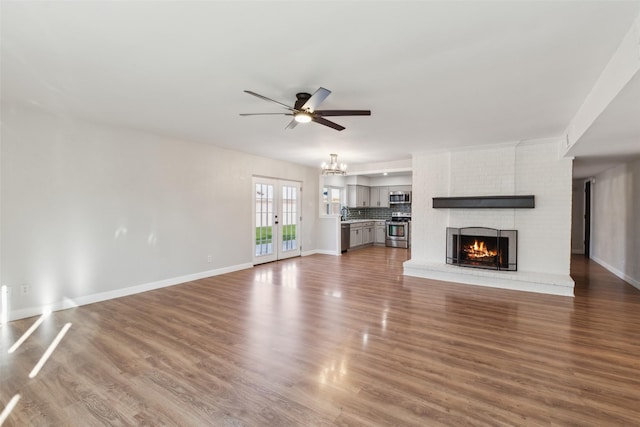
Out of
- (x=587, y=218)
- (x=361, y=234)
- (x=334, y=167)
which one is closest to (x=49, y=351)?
(x=334, y=167)

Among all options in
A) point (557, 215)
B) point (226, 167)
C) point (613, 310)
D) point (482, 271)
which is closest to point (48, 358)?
point (226, 167)

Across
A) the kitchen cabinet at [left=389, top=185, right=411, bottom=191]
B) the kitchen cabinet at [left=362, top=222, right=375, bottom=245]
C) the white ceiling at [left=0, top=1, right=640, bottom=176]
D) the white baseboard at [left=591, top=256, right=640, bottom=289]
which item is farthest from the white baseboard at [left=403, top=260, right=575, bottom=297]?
the kitchen cabinet at [left=389, top=185, right=411, bottom=191]

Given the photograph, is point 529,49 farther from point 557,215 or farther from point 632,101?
point 557,215

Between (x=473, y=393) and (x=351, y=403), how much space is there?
920mm

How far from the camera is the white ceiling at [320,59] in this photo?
1.91 m

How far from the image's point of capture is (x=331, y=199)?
31.0ft

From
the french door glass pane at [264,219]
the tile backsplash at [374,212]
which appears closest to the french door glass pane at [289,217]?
the french door glass pane at [264,219]

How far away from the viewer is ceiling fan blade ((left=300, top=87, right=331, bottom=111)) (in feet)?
8.62

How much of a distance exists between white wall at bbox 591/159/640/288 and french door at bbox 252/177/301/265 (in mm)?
6887

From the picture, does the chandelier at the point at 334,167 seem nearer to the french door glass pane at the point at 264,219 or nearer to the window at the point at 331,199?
the french door glass pane at the point at 264,219

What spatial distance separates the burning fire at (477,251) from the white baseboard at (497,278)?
18.5 inches

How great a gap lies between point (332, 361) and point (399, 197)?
824 centimetres

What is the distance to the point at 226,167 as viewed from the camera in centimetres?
614

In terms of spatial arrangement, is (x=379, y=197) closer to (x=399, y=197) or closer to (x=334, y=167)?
(x=399, y=197)
